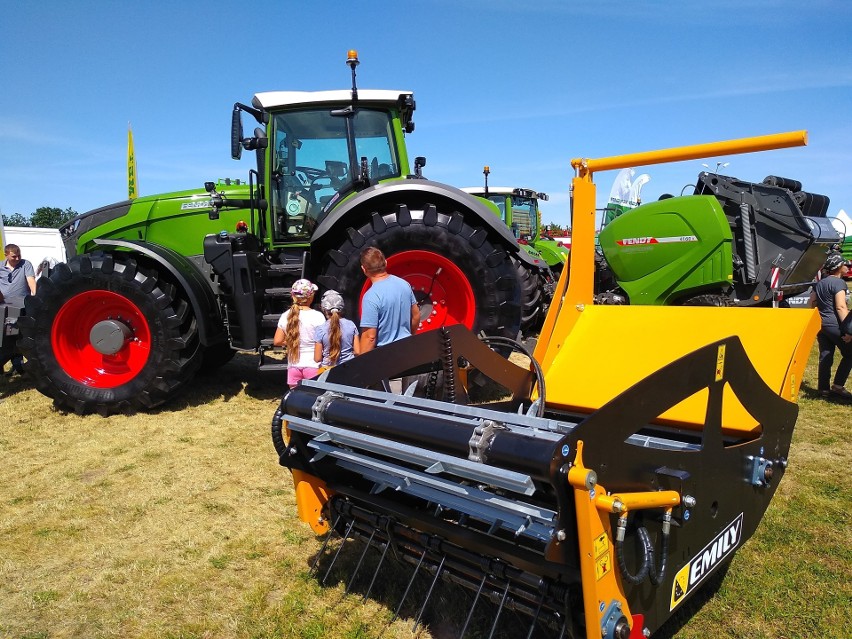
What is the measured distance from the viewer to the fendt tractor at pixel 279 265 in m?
5.00

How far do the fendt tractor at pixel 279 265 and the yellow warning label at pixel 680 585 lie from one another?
3247 millimetres

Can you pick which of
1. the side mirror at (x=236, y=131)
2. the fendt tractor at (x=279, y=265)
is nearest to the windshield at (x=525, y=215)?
the fendt tractor at (x=279, y=265)

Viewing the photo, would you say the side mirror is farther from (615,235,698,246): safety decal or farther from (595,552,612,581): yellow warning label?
(615,235,698,246): safety decal

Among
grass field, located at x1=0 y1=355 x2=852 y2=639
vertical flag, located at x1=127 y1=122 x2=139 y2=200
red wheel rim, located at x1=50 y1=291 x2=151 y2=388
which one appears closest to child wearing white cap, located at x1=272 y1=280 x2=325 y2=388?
grass field, located at x1=0 y1=355 x2=852 y2=639

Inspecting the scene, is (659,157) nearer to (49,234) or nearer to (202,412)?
(202,412)

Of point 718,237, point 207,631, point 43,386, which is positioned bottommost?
point 207,631

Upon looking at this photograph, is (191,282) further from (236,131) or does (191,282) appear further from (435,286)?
(435,286)

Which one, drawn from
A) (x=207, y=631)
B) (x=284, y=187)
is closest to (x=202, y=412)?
(x=284, y=187)

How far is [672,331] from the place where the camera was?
9.05 ft

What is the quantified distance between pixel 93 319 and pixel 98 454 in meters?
1.51

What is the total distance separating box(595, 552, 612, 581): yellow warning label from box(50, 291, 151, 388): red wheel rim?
453cm

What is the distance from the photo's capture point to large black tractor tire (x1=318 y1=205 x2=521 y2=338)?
498 centimetres

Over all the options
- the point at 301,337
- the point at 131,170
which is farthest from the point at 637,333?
the point at 131,170

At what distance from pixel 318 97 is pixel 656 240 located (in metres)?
4.48
